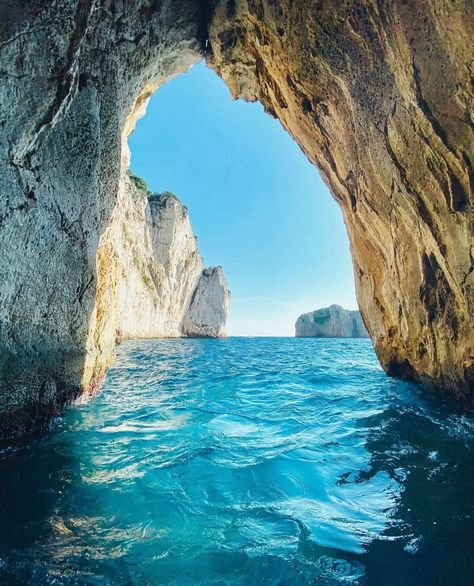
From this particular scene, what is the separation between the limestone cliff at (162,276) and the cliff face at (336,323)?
38125mm

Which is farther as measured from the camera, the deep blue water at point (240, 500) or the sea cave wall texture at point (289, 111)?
the sea cave wall texture at point (289, 111)

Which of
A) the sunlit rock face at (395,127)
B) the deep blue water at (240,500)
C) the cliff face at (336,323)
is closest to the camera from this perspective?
the deep blue water at (240,500)

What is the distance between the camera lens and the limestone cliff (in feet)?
157

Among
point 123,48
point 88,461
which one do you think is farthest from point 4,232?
point 123,48

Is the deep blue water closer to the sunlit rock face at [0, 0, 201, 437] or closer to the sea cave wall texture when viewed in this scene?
the sunlit rock face at [0, 0, 201, 437]

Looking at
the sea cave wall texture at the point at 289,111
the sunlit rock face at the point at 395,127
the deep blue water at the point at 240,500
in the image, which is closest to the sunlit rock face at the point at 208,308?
the sea cave wall texture at the point at 289,111

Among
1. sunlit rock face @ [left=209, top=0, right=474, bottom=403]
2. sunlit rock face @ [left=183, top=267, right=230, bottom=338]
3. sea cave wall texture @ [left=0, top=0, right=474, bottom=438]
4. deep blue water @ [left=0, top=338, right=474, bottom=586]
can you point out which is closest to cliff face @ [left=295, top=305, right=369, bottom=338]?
sunlit rock face @ [left=183, top=267, right=230, bottom=338]

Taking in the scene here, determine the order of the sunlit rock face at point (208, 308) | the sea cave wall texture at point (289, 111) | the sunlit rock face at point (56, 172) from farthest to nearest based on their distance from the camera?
the sunlit rock face at point (208, 308)
the sea cave wall texture at point (289, 111)
the sunlit rock face at point (56, 172)

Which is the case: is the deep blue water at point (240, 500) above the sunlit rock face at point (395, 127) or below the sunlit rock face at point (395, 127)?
below

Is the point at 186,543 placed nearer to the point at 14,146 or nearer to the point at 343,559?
the point at 343,559

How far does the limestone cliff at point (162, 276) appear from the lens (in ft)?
157

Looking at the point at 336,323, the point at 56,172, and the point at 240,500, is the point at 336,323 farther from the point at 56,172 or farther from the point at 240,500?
the point at 240,500

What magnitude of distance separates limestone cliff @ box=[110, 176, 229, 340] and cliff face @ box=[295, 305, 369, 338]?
38.1 metres

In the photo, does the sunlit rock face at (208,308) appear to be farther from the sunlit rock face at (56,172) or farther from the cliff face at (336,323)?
the sunlit rock face at (56,172)
